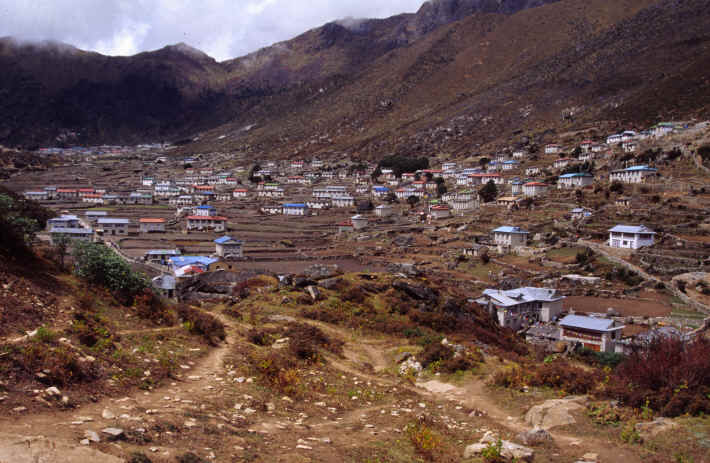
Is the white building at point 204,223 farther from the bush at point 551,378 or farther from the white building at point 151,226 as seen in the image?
the bush at point 551,378

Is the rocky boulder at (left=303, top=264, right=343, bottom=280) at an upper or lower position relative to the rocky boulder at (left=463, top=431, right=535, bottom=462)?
lower

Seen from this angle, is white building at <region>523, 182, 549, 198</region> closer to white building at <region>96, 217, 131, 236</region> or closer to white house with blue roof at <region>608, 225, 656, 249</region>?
white house with blue roof at <region>608, 225, 656, 249</region>

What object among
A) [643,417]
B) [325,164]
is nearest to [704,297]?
[643,417]

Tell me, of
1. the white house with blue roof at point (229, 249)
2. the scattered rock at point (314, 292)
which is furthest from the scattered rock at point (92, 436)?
the white house with blue roof at point (229, 249)

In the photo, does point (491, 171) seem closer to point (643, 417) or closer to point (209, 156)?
point (643, 417)

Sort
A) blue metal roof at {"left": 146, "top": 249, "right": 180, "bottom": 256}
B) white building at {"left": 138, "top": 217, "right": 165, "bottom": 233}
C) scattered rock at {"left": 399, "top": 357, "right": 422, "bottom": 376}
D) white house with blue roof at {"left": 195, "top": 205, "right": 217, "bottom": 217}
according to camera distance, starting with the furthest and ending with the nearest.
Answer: white house with blue roof at {"left": 195, "top": 205, "right": 217, "bottom": 217}, white building at {"left": 138, "top": 217, "right": 165, "bottom": 233}, blue metal roof at {"left": 146, "top": 249, "right": 180, "bottom": 256}, scattered rock at {"left": 399, "top": 357, "right": 422, "bottom": 376}

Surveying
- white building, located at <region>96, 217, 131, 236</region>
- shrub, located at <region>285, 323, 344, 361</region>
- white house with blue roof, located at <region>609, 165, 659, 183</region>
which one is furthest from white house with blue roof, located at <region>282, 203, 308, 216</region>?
shrub, located at <region>285, 323, 344, 361</region>

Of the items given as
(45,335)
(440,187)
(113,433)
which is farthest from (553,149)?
(113,433)
